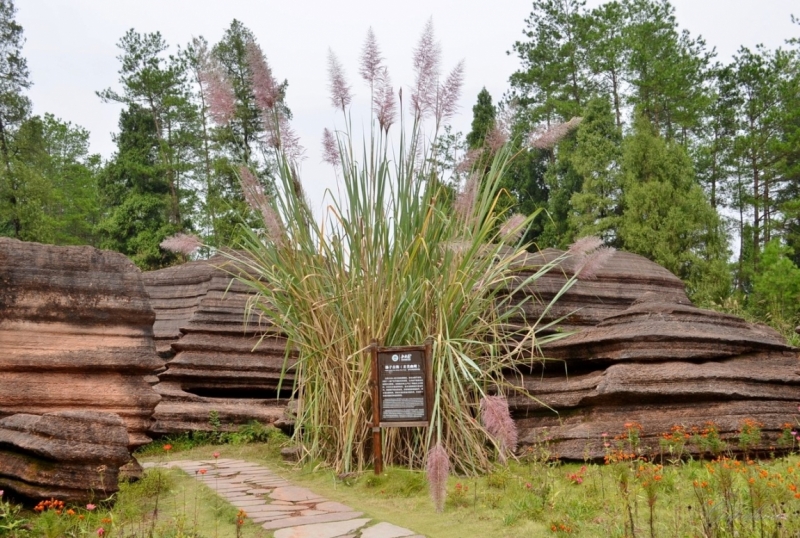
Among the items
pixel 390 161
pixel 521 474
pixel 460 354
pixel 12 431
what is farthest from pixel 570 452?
pixel 12 431

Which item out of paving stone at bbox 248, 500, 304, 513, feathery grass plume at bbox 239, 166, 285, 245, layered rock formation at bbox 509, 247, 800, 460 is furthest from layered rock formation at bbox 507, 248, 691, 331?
paving stone at bbox 248, 500, 304, 513

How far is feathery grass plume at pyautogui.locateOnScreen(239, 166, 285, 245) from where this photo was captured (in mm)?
5781

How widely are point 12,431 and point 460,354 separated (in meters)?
3.15

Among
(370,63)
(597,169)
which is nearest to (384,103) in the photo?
(370,63)

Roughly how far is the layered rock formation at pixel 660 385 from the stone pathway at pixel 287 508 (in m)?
1.93

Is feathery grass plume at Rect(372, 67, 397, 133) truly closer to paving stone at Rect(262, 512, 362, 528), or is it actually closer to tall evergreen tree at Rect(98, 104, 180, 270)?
paving stone at Rect(262, 512, 362, 528)

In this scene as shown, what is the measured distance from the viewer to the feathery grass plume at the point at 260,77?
18.7 ft

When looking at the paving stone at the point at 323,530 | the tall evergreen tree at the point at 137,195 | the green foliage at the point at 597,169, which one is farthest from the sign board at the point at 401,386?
the tall evergreen tree at the point at 137,195

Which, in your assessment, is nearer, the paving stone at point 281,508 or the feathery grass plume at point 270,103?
the paving stone at point 281,508

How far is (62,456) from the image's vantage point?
451 centimetres

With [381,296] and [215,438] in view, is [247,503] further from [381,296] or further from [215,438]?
[215,438]

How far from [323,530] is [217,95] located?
141 inches

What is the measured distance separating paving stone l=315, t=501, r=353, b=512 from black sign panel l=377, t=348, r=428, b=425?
79cm

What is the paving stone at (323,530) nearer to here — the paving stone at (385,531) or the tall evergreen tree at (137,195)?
the paving stone at (385,531)
